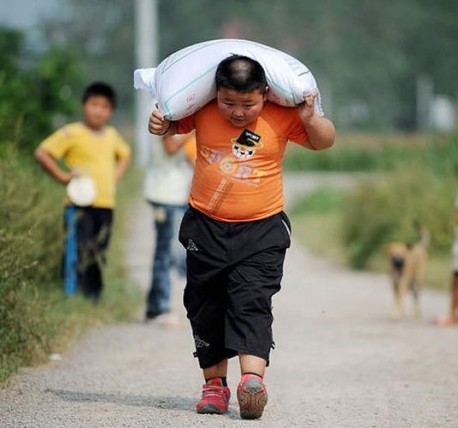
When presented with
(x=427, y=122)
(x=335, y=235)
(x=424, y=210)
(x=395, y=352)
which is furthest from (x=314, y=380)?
(x=427, y=122)

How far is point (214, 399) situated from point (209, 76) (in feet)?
5.34

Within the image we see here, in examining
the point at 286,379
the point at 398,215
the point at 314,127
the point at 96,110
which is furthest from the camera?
the point at 398,215

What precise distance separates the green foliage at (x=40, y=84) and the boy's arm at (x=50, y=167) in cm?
461

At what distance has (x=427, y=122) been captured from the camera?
79.8 meters

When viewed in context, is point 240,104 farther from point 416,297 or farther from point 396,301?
point 416,297

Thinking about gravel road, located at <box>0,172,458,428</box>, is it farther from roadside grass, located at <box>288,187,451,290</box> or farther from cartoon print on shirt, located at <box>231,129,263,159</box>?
roadside grass, located at <box>288,187,451,290</box>

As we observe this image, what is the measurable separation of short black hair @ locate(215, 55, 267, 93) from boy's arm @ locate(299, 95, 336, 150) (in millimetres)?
246

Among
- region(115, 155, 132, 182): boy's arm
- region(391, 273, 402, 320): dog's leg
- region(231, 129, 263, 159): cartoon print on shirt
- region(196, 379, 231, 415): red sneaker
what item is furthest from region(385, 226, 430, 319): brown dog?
region(231, 129, 263, 159): cartoon print on shirt

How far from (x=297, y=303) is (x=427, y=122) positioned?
66.9 metres

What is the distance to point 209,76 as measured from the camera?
7.10 m

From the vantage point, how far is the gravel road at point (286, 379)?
7.29 m

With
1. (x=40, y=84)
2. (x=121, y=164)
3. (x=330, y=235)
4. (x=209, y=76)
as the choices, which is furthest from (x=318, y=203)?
(x=209, y=76)

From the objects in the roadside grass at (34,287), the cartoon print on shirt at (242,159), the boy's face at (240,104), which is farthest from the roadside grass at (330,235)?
the boy's face at (240,104)

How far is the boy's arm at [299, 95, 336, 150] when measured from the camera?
7070mm
